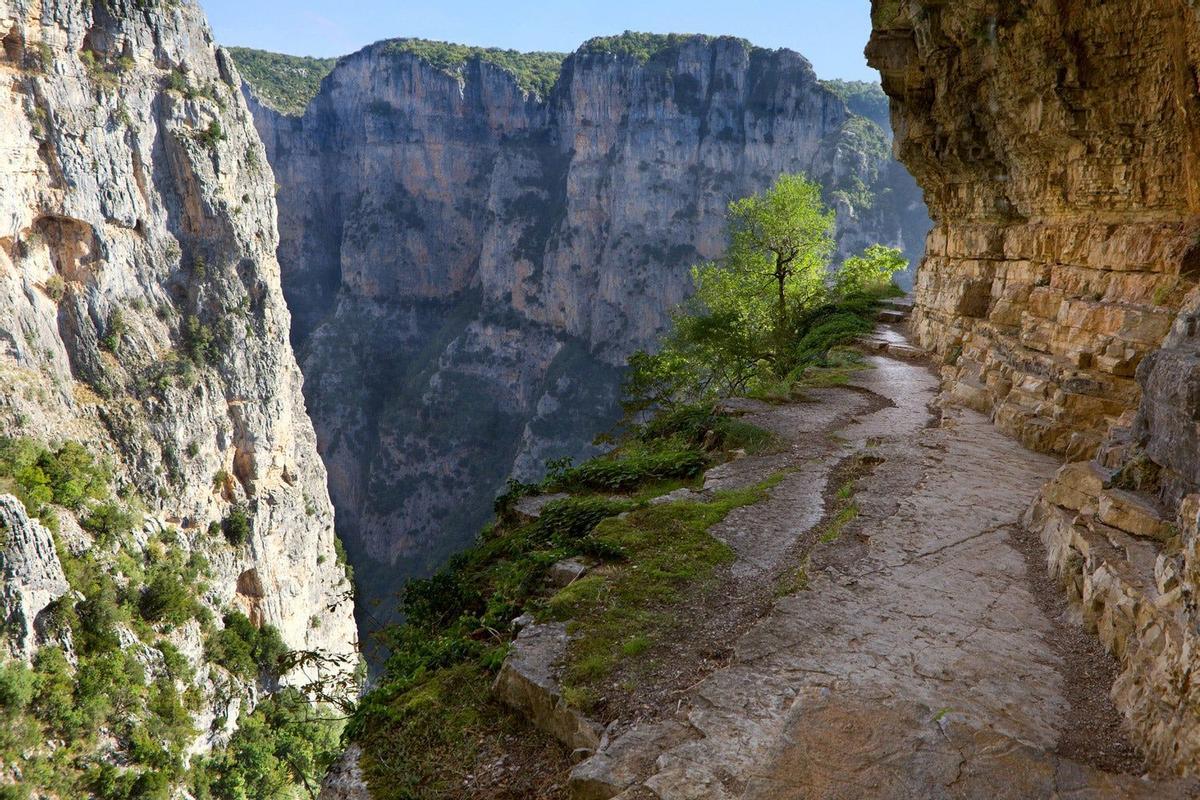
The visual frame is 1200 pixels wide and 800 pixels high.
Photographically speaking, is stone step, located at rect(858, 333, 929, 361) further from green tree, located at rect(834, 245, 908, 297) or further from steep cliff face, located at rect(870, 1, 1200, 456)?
green tree, located at rect(834, 245, 908, 297)

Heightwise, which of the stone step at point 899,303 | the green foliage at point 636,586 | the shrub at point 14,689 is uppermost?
the stone step at point 899,303

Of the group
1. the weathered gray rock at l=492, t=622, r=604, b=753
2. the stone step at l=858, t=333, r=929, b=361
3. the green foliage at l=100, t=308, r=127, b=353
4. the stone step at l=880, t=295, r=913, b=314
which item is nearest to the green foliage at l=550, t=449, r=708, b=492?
A: the weathered gray rock at l=492, t=622, r=604, b=753

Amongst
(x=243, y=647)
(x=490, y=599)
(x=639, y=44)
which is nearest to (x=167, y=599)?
(x=243, y=647)

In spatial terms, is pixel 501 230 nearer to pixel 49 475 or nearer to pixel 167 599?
pixel 49 475

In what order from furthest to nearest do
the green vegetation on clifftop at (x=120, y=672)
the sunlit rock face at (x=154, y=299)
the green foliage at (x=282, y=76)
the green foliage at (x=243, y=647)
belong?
the green foliage at (x=282, y=76)
the green foliage at (x=243, y=647)
the sunlit rock face at (x=154, y=299)
the green vegetation on clifftop at (x=120, y=672)

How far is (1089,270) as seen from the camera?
9.48 metres

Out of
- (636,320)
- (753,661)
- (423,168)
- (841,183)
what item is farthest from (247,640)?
(841,183)

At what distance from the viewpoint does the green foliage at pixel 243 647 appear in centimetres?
3388

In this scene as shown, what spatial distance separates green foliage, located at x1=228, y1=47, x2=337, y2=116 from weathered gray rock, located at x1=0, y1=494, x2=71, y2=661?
8477cm

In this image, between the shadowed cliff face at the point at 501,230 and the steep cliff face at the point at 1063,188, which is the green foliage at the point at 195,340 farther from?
the steep cliff face at the point at 1063,188

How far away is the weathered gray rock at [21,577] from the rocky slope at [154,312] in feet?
0.23

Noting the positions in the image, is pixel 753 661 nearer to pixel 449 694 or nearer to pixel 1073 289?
pixel 449 694

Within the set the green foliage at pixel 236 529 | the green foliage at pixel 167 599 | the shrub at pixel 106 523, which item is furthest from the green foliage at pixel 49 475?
the green foliage at pixel 236 529

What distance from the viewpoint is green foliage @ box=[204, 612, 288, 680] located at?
111ft
